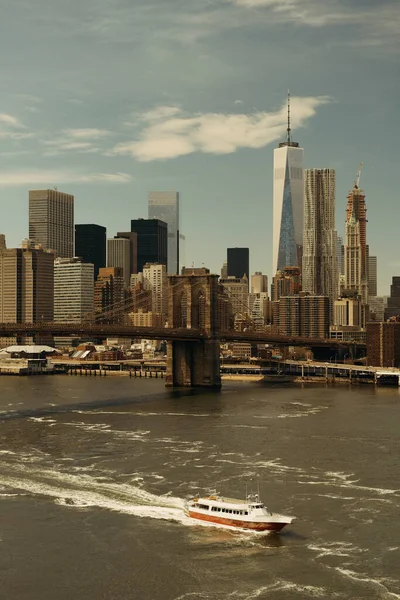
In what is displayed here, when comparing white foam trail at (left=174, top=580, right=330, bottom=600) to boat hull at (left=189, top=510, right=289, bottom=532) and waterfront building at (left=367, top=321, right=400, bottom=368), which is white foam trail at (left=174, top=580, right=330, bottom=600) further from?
waterfront building at (left=367, top=321, right=400, bottom=368)

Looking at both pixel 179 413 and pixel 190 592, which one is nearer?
pixel 190 592

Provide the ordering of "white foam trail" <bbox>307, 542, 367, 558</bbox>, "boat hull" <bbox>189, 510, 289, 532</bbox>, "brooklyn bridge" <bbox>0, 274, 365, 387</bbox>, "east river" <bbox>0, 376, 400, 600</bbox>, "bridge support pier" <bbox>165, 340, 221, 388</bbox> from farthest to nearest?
"bridge support pier" <bbox>165, 340, 221, 388</bbox>, "brooklyn bridge" <bbox>0, 274, 365, 387</bbox>, "boat hull" <bbox>189, 510, 289, 532</bbox>, "white foam trail" <bbox>307, 542, 367, 558</bbox>, "east river" <bbox>0, 376, 400, 600</bbox>

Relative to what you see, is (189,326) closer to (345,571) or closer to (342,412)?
(342,412)

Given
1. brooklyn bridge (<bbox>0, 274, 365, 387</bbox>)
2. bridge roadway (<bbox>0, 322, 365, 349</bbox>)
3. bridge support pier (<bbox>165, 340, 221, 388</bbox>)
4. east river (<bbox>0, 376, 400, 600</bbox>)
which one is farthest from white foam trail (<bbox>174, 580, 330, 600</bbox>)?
bridge support pier (<bbox>165, 340, 221, 388</bbox>)

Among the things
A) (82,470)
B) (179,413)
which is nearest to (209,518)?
(82,470)

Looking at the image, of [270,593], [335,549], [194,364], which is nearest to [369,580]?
[335,549]

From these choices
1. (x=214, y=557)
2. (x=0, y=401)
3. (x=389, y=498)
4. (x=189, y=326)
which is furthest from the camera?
(x=189, y=326)
